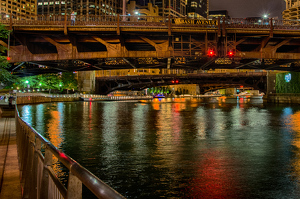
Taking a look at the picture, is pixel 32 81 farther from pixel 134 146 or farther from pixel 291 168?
pixel 291 168

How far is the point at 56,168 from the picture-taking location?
38.7 feet

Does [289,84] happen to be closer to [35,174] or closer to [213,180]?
[213,180]

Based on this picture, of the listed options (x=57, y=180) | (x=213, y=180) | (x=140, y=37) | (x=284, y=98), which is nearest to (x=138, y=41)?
(x=140, y=37)

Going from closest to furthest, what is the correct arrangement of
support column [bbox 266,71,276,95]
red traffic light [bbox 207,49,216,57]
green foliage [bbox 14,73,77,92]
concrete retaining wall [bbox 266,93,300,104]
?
1. red traffic light [bbox 207,49,216,57]
2. concrete retaining wall [bbox 266,93,300,104]
3. support column [bbox 266,71,276,95]
4. green foliage [bbox 14,73,77,92]

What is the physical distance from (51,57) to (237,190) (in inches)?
1434

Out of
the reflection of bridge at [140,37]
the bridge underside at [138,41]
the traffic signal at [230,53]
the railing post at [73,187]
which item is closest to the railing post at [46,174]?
the railing post at [73,187]

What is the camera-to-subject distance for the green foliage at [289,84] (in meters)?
72.7

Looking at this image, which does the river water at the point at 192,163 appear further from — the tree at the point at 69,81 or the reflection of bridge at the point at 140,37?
the tree at the point at 69,81

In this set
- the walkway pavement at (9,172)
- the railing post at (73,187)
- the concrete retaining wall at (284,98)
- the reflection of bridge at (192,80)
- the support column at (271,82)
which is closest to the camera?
the railing post at (73,187)

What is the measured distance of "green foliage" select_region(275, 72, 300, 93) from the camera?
7269 centimetres

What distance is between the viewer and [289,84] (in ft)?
249

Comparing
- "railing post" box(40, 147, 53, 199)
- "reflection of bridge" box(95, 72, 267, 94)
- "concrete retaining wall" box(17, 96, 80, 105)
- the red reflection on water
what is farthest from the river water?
"reflection of bridge" box(95, 72, 267, 94)

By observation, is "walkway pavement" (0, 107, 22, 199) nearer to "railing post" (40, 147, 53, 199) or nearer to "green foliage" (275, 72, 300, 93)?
"railing post" (40, 147, 53, 199)

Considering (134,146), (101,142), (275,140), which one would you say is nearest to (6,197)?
(134,146)
